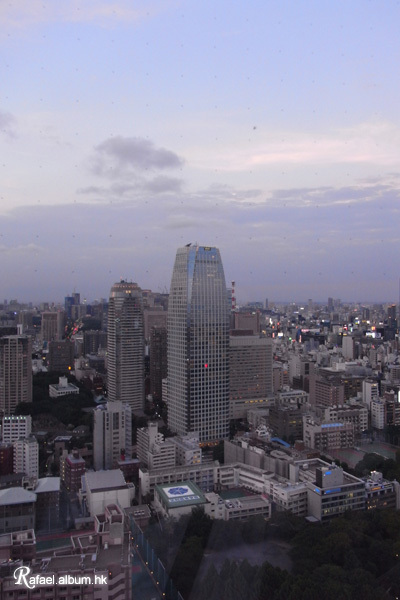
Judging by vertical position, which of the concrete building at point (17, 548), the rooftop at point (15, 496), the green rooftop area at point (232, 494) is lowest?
the green rooftop area at point (232, 494)

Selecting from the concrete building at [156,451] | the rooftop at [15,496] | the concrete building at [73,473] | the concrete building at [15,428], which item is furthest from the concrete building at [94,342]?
the rooftop at [15,496]

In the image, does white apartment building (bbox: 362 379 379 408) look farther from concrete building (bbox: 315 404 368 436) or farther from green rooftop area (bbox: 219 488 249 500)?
green rooftop area (bbox: 219 488 249 500)

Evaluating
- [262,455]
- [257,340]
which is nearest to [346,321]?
[257,340]

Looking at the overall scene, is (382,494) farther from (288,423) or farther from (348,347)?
(348,347)

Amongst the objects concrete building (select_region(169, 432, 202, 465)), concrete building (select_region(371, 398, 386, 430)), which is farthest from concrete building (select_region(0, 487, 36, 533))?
concrete building (select_region(371, 398, 386, 430))

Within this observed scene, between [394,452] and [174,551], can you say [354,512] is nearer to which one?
[174,551]

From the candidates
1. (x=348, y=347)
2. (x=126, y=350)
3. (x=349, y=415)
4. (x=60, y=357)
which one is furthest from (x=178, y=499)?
(x=348, y=347)

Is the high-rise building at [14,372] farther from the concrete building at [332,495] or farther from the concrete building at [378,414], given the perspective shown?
the concrete building at [332,495]
